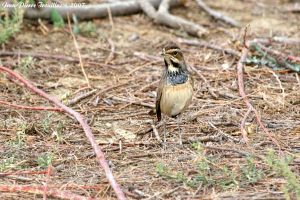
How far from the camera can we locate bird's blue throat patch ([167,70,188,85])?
6637mm

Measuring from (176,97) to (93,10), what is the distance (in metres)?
3.96

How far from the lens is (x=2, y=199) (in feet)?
17.2

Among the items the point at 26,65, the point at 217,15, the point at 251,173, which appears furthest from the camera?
the point at 217,15

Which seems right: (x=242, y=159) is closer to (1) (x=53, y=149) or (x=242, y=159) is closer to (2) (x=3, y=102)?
(1) (x=53, y=149)

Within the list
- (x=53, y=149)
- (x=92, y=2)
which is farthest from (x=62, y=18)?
(x=53, y=149)

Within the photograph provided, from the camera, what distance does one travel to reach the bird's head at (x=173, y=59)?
670cm

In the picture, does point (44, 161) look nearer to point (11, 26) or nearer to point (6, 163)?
point (6, 163)

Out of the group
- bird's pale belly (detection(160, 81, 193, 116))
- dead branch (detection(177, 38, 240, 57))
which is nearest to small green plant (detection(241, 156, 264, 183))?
bird's pale belly (detection(160, 81, 193, 116))

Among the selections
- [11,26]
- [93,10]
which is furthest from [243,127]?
[93,10]

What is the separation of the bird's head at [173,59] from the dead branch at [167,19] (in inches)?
115

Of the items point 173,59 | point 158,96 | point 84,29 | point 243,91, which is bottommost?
point 243,91

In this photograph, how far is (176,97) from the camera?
656 cm

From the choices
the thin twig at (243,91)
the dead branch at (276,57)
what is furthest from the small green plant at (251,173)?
the dead branch at (276,57)

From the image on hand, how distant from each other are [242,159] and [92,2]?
5.42m
